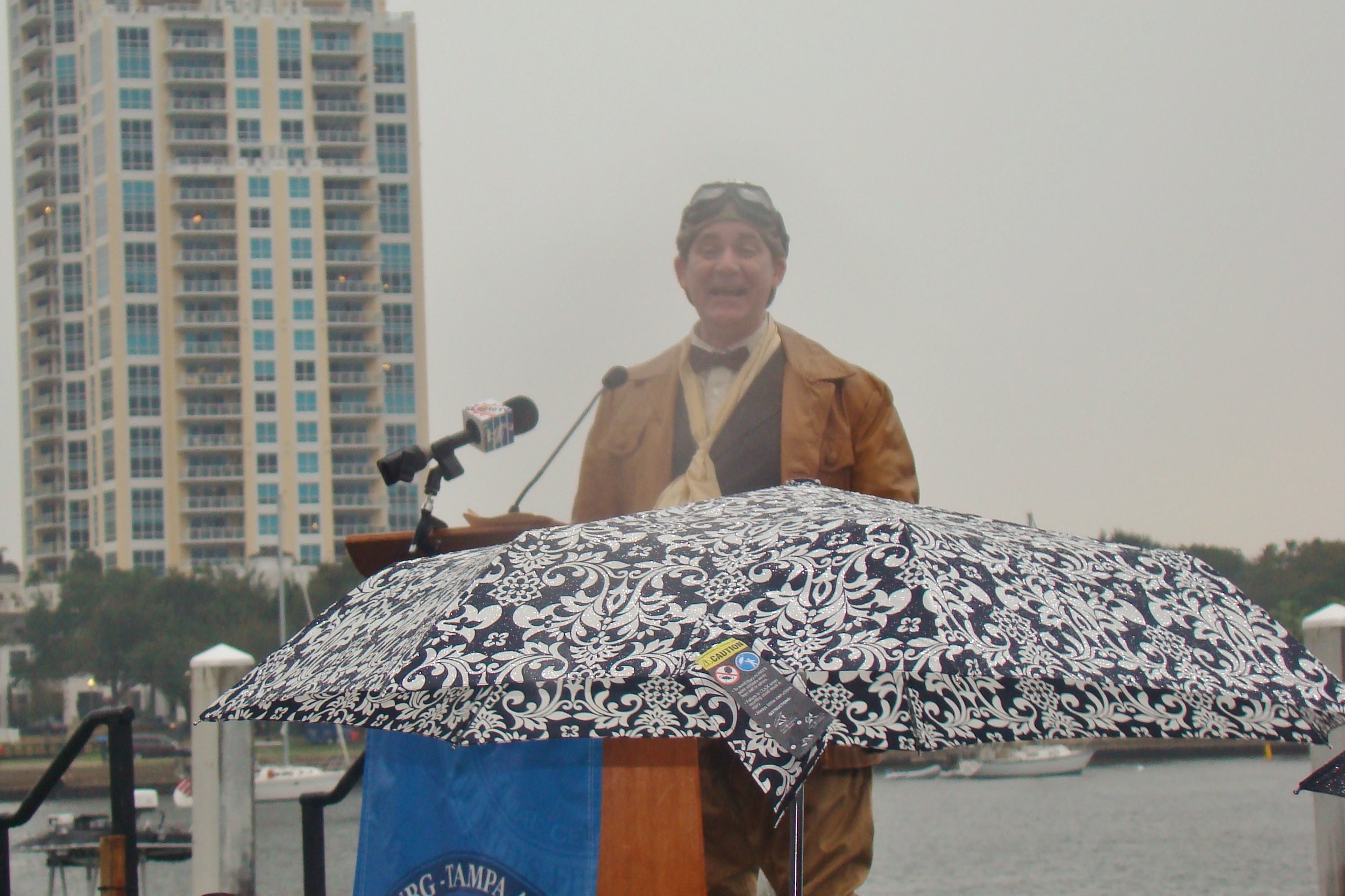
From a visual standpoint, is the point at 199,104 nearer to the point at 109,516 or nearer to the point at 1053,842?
the point at 109,516

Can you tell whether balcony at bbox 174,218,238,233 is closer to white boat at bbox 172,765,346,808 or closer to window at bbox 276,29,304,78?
window at bbox 276,29,304,78

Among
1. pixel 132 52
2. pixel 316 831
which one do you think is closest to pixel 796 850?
pixel 316 831

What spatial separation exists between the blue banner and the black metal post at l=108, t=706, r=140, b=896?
1.25 metres

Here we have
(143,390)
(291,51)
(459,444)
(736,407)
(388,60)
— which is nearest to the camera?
(459,444)

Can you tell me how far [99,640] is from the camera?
6506cm

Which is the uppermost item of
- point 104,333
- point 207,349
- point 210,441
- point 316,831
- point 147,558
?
point 104,333

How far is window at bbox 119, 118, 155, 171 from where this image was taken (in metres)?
74.8

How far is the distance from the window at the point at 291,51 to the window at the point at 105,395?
54.1 ft

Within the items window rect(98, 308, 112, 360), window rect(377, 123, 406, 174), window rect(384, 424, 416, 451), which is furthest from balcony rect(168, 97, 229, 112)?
window rect(384, 424, 416, 451)

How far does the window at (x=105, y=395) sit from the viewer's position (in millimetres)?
73938

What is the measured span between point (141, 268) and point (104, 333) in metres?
3.44

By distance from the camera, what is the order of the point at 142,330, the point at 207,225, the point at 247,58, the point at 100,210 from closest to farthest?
the point at 100,210 → the point at 142,330 → the point at 207,225 → the point at 247,58

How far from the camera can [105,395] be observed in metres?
74.2

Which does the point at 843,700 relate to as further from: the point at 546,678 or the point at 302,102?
the point at 302,102
